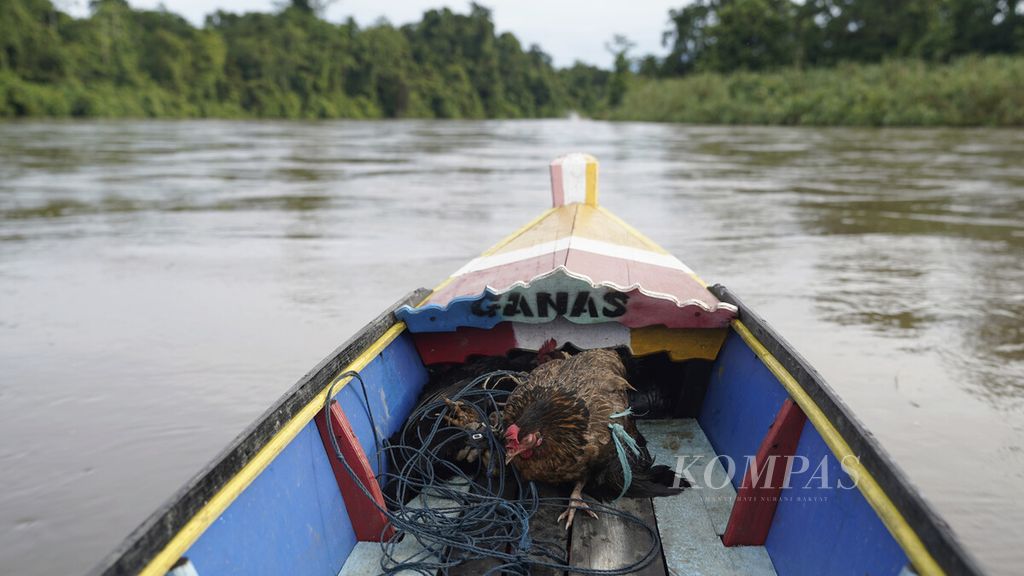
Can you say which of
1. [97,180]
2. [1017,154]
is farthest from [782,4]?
[97,180]

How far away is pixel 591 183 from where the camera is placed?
5.61m

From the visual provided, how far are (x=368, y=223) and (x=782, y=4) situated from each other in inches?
2019

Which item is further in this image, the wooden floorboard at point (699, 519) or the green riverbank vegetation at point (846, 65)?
the green riverbank vegetation at point (846, 65)

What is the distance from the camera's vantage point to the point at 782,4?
55.0 metres

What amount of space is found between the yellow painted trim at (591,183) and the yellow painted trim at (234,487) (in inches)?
113

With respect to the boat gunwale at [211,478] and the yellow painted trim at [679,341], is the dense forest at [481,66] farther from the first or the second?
the boat gunwale at [211,478]

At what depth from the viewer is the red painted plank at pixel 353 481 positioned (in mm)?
2818

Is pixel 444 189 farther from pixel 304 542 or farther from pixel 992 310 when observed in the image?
pixel 304 542

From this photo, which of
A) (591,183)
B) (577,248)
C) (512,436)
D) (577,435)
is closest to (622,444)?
(577,435)

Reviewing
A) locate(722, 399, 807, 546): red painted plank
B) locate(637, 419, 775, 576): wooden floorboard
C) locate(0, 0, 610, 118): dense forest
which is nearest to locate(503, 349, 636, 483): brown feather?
locate(637, 419, 775, 576): wooden floorboard

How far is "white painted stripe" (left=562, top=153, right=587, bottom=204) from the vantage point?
551 centimetres

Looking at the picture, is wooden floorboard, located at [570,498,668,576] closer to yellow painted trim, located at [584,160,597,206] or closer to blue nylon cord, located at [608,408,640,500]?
blue nylon cord, located at [608,408,640,500]

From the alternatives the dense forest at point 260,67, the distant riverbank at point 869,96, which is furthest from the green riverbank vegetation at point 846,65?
the dense forest at point 260,67

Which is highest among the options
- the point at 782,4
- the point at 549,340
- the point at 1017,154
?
the point at 782,4
